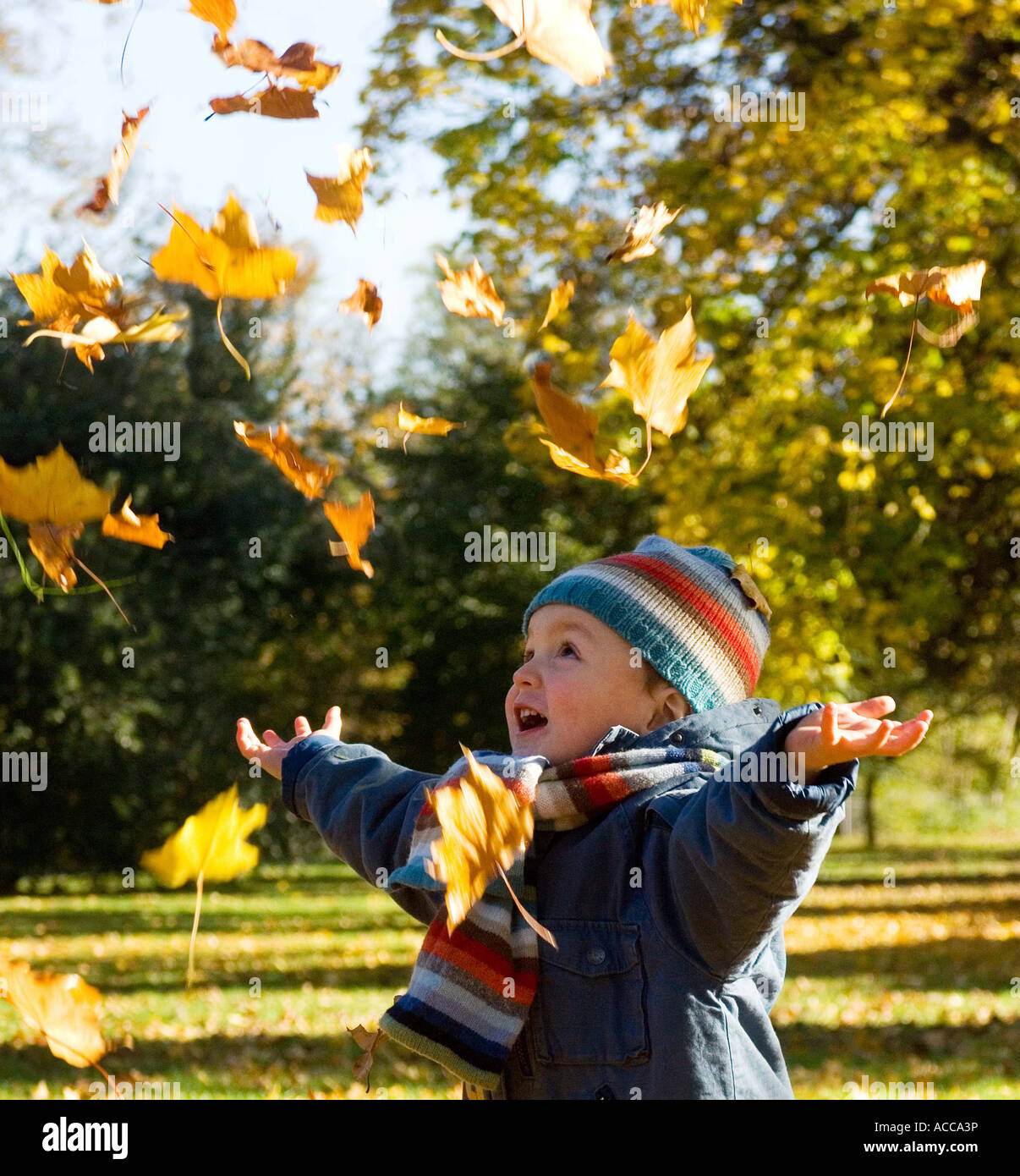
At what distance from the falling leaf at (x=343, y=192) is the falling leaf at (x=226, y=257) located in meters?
0.13

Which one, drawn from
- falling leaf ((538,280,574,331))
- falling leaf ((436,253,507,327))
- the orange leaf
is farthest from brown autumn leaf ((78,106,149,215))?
the orange leaf

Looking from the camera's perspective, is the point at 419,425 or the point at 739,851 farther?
the point at 419,425

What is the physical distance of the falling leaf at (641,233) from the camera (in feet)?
6.67

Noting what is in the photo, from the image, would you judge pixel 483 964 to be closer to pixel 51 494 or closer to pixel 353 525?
pixel 353 525

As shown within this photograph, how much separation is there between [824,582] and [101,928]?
7023 millimetres

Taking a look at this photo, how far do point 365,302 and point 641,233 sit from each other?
472 mm

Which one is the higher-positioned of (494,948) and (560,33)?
(560,33)

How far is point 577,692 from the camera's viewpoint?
1.99 meters

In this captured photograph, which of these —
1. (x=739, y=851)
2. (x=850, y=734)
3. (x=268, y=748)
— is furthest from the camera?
(x=268, y=748)

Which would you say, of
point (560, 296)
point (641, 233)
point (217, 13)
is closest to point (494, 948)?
point (560, 296)

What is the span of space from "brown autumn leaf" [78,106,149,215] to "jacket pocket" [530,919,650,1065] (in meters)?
1.22

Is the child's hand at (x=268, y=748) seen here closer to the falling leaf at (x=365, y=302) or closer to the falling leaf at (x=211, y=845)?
the falling leaf at (x=211, y=845)
